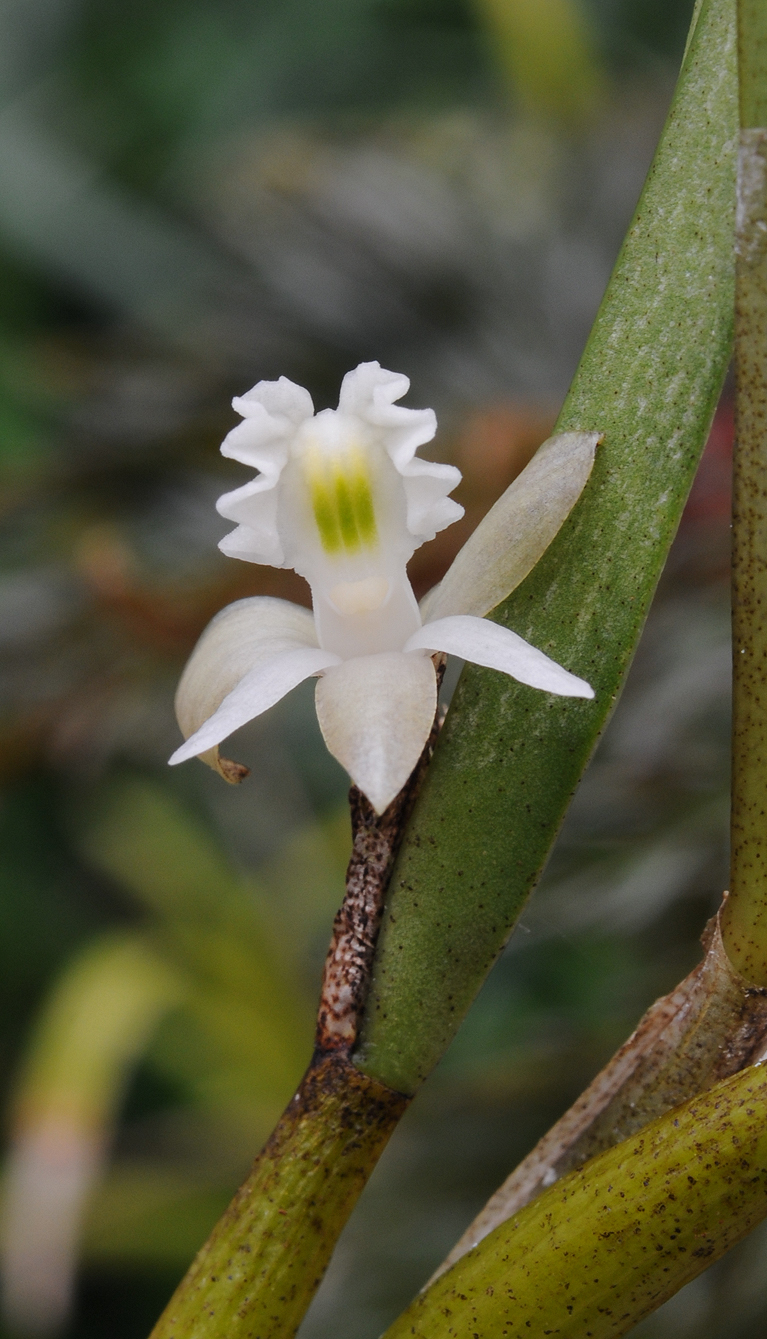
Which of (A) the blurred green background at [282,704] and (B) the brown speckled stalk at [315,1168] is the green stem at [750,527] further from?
(A) the blurred green background at [282,704]

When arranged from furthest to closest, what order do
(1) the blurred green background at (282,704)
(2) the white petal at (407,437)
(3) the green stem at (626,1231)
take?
1. (1) the blurred green background at (282,704)
2. (2) the white petal at (407,437)
3. (3) the green stem at (626,1231)

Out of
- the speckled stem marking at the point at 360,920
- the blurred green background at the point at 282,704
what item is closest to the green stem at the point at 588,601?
the speckled stem marking at the point at 360,920

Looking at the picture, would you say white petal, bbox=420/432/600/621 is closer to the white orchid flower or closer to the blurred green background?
the white orchid flower

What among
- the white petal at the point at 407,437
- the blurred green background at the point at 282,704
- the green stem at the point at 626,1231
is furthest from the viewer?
the blurred green background at the point at 282,704

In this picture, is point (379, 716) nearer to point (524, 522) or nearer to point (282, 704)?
point (524, 522)

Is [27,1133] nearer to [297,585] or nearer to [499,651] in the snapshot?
[297,585]

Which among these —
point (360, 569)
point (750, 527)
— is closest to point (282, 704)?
point (360, 569)

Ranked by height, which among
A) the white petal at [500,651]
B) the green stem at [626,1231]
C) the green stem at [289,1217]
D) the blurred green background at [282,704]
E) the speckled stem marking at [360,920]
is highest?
the blurred green background at [282,704]
